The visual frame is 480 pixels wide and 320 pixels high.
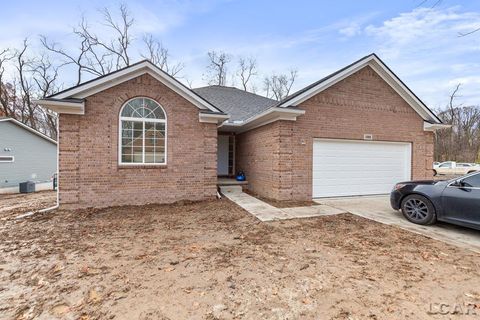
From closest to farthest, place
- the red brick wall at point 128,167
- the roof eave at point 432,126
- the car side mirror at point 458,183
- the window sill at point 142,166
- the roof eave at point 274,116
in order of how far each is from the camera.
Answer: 1. the car side mirror at point 458,183
2. the red brick wall at point 128,167
3. the window sill at point 142,166
4. the roof eave at point 274,116
5. the roof eave at point 432,126

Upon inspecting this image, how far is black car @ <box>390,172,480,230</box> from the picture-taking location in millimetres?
5074

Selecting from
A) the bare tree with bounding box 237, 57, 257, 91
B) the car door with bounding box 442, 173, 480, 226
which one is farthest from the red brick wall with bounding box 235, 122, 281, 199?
the bare tree with bounding box 237, 57, 257, 91

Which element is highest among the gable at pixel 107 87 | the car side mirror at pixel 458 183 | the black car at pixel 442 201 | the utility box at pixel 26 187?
the gable at pixel 107 87

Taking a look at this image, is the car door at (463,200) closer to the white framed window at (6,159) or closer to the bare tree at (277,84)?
the white framed window at (6,159)

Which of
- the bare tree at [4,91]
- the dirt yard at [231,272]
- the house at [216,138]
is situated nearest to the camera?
Result: the dirt yard at [231,272]

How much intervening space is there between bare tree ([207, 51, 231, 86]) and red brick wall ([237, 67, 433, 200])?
63.0ft

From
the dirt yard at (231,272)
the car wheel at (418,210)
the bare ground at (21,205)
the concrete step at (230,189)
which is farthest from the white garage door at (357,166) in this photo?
the bare ground at (21,205)

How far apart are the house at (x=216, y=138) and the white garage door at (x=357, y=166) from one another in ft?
0.13

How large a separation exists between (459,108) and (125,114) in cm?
4825

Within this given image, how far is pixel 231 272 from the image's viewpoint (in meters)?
3.54

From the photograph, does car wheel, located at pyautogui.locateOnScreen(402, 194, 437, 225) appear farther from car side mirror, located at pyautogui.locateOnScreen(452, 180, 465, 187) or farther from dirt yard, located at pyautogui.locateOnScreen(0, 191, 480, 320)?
dirt yard, located at pyautogui.locateOnScreen(0, 191, 480, 320)

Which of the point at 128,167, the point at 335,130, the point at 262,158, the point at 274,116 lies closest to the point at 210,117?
the point at 274,116

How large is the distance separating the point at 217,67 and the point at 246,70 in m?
3.47

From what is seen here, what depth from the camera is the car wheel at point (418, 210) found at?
5769 millimetres
